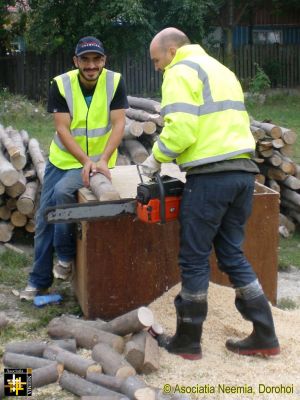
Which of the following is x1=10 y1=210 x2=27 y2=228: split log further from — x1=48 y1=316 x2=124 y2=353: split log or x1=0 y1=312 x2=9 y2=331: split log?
x1=48 y1=316 x2=124 y2=353: split log

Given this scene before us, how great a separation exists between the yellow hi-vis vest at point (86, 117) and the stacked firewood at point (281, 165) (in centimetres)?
370

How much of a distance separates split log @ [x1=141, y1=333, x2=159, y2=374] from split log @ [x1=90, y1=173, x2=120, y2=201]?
3.52 feet

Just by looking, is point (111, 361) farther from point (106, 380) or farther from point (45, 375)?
point (45, 375)

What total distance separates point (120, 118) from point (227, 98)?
4.95ft

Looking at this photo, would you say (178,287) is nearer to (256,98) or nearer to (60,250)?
(60,250)

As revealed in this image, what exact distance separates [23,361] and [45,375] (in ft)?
0.89

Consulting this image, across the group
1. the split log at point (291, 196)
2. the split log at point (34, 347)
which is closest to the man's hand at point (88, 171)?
the split log at point (34, 347)

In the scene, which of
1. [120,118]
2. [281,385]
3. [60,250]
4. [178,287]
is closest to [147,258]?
[178,287]

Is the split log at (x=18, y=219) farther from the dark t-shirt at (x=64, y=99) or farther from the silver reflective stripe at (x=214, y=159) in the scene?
the silver reflective stripe at (x=214, y=159)

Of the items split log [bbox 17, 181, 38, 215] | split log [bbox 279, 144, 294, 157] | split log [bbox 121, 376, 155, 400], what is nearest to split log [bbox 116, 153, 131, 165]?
split log [bbox 17, 181, 38, 215]

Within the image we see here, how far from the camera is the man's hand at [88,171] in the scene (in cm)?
568

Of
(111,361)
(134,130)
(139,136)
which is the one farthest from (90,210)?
(139,136)

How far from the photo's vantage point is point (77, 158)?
5777mm

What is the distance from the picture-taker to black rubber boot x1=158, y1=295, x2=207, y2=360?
4.80 m
